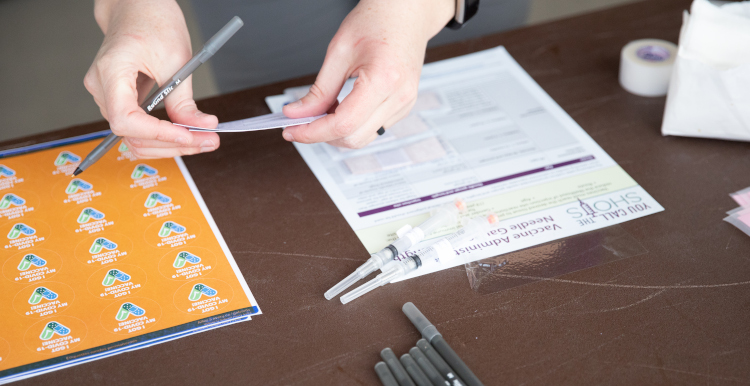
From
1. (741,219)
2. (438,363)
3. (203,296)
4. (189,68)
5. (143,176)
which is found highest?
(189,68)

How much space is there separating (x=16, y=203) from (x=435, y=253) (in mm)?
664

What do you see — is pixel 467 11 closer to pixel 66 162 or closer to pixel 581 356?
pixel 581 356

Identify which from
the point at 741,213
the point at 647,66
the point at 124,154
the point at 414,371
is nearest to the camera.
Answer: the point at 414,371

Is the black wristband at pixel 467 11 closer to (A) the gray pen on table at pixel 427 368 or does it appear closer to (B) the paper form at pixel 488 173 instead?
(B) the paper form at pixel 488 173

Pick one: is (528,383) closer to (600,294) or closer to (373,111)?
(600,294)

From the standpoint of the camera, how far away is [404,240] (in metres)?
0.82

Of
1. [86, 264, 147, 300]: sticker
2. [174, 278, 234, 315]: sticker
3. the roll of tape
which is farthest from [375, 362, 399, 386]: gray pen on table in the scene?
the roll of tape

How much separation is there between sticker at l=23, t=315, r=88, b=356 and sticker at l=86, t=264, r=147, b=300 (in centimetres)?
5

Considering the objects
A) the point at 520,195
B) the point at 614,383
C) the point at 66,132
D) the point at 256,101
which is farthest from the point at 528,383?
the point at 66,132

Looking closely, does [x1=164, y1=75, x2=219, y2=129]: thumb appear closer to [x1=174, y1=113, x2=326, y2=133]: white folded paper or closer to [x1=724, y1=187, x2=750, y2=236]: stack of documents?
[x1=174, y1=113, x2=326, y2=133]: white folded paper

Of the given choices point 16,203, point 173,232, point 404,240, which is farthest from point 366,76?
point 16,203

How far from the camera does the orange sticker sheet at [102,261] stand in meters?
0.70

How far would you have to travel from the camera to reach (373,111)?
867mm

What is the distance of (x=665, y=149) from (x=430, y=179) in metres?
0.44
